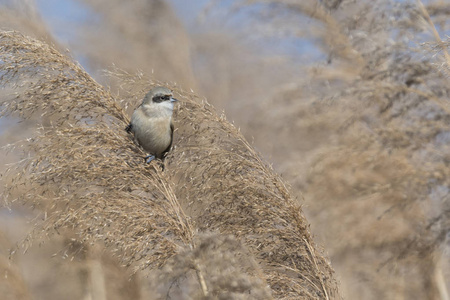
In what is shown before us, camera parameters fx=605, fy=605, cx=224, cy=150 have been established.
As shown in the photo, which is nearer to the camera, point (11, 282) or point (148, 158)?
point (148, 158)

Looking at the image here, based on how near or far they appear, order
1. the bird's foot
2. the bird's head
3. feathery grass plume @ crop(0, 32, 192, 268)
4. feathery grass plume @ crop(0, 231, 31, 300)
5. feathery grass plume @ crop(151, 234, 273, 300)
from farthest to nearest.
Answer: feathery grass plume @ crop(0, 231, 31, 300) → the bird's head → the bird's foot → feathery grass plume @ crop(0, 32, 192, 268) → feathery grass plume @ crop(151, 234, 273, 300)

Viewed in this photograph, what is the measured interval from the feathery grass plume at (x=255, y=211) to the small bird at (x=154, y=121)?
62 cm

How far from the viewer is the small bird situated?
381 cm

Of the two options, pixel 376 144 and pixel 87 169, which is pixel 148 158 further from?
pixel 376 144

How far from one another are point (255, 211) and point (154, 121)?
133 cm

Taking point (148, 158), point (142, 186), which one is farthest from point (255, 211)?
point (148, 158)

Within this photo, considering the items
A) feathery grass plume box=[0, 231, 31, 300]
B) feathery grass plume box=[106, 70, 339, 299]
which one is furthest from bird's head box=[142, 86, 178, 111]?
feathery grass plume box=[0, 231, 31, 300]

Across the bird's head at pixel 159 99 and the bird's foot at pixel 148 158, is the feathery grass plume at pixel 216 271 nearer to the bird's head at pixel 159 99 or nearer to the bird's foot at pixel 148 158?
the bird's foot at pixel 148 158

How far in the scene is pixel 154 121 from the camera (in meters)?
4.04

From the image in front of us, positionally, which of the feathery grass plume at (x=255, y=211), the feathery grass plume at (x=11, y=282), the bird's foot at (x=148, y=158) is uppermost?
the feathery grass plume at (x=255, y=211)

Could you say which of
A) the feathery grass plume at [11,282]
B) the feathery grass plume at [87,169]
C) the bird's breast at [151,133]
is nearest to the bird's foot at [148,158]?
the feathery grass plume at [87,169]

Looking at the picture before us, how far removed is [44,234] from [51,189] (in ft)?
1.17

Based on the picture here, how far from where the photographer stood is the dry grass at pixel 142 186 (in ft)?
9.50

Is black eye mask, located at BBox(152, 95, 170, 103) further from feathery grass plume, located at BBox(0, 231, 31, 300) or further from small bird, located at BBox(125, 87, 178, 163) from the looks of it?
feathery grass plume, located at BBox(0, 231, 31, 300)
